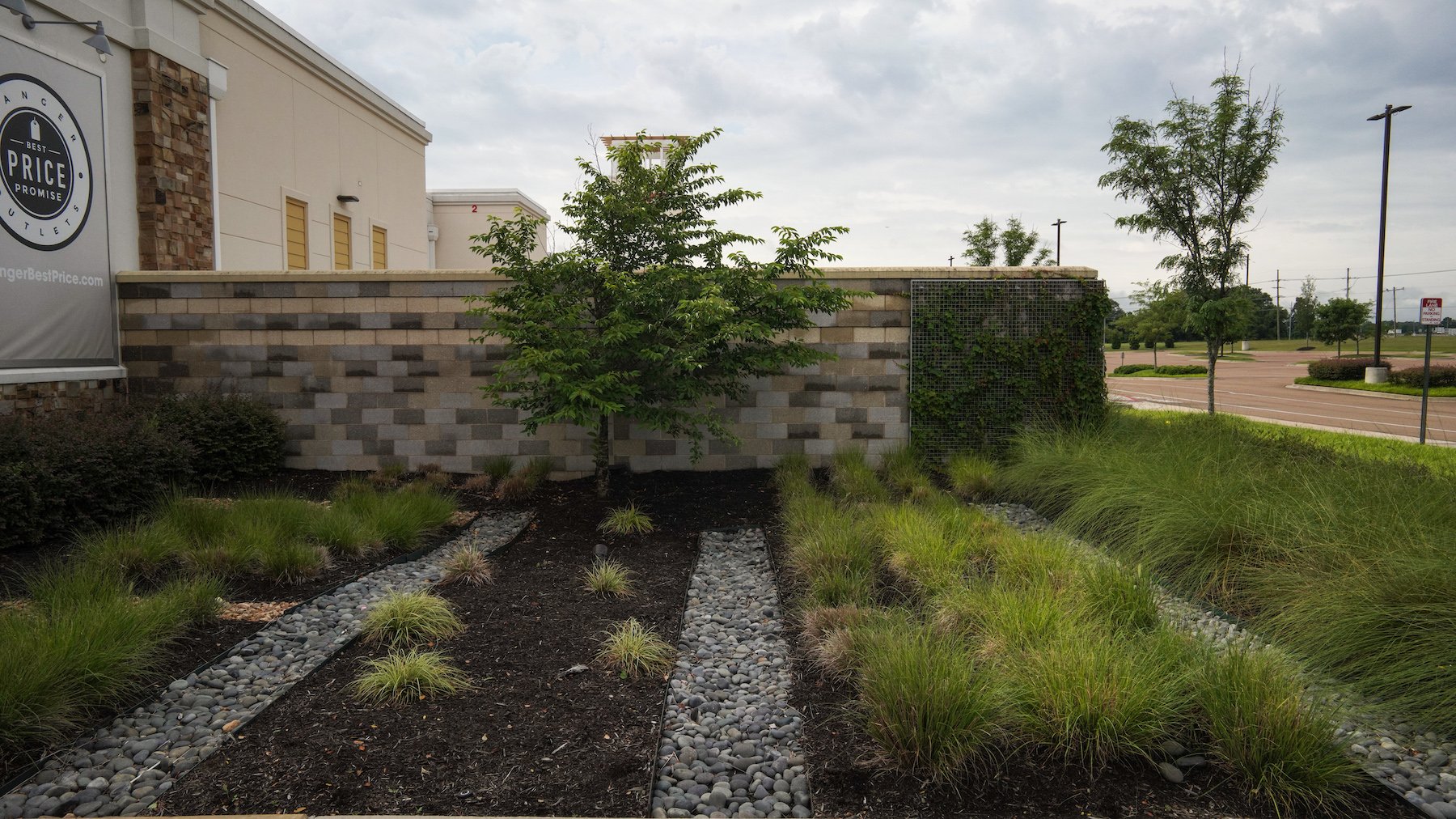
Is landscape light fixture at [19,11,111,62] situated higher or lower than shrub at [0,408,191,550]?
higher

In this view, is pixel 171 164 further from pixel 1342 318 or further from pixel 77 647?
pixel 1342 318

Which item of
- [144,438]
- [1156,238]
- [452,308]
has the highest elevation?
[1156,238]

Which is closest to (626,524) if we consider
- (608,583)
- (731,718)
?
(608,583)

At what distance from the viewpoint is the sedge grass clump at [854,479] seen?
723 cm

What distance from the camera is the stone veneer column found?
895cm

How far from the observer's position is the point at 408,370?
28.6ft

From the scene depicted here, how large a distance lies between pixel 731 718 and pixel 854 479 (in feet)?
14.9

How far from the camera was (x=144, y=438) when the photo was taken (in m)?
6.75

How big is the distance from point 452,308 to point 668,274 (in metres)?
2.89

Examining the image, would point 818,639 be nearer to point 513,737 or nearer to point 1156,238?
point 513,737

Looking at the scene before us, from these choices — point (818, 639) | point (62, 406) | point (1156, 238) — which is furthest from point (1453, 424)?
point (62, 406)

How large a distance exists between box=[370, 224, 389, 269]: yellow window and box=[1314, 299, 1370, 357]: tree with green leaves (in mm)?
39757

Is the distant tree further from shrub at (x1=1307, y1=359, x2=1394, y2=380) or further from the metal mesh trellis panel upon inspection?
the metal mesh trellis panel

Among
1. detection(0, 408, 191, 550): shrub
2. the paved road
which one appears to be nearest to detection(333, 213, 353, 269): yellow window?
detection(0, 408, 191, 550): shrub
